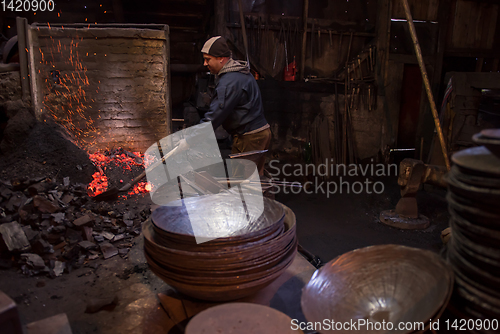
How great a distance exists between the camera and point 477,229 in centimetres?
127

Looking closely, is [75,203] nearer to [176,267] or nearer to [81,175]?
[81,175]

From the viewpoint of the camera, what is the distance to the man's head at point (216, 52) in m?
4.03

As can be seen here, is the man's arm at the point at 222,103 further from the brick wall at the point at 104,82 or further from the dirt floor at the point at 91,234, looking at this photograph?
the brick wall at the point at 104,82

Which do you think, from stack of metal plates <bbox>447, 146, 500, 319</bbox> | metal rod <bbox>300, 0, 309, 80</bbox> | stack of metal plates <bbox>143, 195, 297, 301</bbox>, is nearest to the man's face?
stack of metal plates <bbox>143, 195, 297, 301</bbox>

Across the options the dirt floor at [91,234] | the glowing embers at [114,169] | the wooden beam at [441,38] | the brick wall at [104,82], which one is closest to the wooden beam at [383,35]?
the wooden beam at [441,38]

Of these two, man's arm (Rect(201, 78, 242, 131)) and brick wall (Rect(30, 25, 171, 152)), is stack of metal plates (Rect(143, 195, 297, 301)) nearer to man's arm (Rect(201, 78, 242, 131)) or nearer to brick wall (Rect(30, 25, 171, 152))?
man's arm (Rect(201, 78, 242, 131))

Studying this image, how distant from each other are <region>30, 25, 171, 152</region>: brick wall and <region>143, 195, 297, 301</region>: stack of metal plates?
13.8 feet

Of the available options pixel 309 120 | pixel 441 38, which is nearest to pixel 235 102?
pixel 309 120

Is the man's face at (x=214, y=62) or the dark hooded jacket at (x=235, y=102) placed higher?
the man's face at (x=214, y=62)

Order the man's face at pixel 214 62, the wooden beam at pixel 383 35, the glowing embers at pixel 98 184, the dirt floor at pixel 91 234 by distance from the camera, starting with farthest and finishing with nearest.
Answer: the wooden beam at pixel 383 35, the glowing embers at pixel 98 184, the man's face at pixel 214 62, the dirt floor at pixel 91 234

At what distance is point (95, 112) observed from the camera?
559cm

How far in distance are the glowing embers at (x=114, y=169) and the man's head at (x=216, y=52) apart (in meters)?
2.09

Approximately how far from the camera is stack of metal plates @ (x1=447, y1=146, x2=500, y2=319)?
4.02 ft

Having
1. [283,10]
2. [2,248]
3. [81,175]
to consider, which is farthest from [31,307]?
[283,10]
